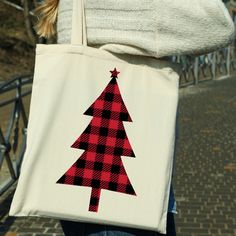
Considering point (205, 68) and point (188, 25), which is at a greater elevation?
point (205, 68)

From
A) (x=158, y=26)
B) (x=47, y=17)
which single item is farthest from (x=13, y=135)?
(x=158, y=26)

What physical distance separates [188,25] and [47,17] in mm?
510

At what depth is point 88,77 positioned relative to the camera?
155 centimetres

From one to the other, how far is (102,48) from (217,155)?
18.7ft

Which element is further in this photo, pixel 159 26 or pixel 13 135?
pixel 13 135

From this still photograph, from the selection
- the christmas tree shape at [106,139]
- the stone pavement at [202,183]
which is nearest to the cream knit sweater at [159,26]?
the christmas tree shape at [106,139]

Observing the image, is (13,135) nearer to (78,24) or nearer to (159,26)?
(78,24)

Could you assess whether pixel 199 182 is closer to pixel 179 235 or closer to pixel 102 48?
pixel 179 235

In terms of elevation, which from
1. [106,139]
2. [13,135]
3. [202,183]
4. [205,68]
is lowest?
[202,183]

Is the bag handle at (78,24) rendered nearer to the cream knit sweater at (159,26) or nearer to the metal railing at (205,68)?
the cream knit sweater at (159,26)

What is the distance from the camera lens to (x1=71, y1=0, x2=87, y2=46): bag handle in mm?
1540

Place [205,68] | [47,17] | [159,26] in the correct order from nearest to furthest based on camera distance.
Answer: [159,26] → [47,17] → [205,68]

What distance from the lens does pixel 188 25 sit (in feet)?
4.91

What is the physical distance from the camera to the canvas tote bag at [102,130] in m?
1.55
